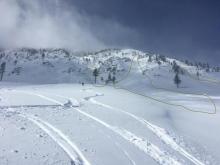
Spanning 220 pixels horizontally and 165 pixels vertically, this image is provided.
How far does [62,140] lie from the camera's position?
A: 19734 mm

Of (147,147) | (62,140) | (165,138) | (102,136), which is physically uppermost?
(62,140)

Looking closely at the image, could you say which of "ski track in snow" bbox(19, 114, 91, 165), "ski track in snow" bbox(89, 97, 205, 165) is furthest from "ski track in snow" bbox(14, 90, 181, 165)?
"ski track in snow" bbox(19, 114, 91, 165)

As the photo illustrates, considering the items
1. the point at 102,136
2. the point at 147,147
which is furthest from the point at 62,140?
the point at 147,147

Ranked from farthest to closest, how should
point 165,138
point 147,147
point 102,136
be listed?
point 165,138
point 102,136
point 147,147

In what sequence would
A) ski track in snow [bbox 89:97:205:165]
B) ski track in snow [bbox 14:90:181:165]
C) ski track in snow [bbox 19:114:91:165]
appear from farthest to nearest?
ski track in snow [bbox 89:97:205:165], ski track in snow [bbox 14:90:181:165], ski track in snow [bbox 19:114:91:165]

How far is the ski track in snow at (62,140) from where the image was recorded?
656 inches

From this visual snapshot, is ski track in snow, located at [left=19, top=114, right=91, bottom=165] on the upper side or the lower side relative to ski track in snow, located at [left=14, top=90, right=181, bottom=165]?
upper

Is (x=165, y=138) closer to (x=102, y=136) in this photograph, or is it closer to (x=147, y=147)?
(x=147, y=147)

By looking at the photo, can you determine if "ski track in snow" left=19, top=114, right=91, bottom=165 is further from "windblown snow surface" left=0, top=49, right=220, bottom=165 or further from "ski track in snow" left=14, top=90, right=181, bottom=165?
"ski track in snow" left=14, top=90, right=181, bottom=165

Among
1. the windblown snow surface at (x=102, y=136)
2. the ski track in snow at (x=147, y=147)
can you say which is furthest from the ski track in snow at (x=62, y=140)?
the ski track in snow at (x=147, y=147)

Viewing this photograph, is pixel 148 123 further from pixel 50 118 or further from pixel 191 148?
pixel 50 118

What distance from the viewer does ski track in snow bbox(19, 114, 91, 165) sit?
Answer: 16.7 metres

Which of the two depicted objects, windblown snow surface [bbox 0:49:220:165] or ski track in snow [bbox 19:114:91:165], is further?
windblown snow surface [bbox 0:49:220:165]

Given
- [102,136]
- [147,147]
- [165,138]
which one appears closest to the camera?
[147,147]
